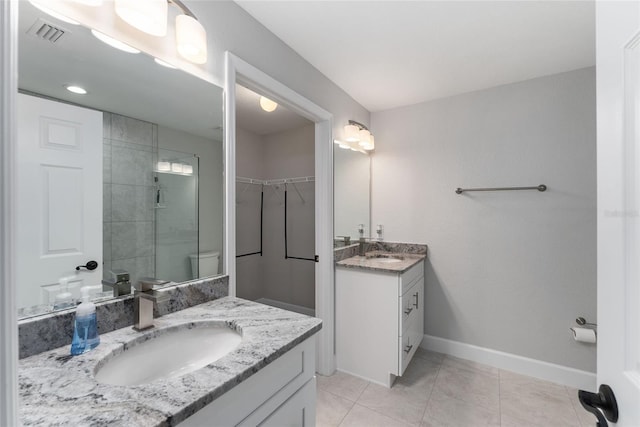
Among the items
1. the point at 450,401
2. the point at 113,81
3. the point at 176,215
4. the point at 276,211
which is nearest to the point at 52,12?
the point at 113,81

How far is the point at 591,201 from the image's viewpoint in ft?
6.51

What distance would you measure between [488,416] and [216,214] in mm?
2050

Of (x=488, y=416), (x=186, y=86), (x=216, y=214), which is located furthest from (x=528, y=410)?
(x=186, y=86)

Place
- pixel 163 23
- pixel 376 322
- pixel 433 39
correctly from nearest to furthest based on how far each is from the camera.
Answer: pixel 163 23 < pixel 433 39 < pixel 376 322

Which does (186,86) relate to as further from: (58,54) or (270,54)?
(270,54)

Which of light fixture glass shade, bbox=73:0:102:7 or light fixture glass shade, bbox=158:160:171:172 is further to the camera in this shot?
light fixture glass shade, bbox=158:160:171:172

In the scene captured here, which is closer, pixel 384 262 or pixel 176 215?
pixel 176 215

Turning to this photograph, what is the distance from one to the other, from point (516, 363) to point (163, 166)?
2853 millimetres

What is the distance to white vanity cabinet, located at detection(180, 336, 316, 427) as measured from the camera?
0.66 metres

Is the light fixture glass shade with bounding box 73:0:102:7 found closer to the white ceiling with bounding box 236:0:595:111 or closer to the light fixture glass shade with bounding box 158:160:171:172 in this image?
the light fixture glass shade with bounding box 158:160:171:172

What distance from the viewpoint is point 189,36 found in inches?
41.9

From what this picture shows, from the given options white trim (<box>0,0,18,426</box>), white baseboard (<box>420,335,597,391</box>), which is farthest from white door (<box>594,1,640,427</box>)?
white baseboard (<box>420,335,597,391</box>)

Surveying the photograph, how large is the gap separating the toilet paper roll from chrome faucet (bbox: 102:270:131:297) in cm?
272

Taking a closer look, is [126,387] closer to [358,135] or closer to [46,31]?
[46,31]
